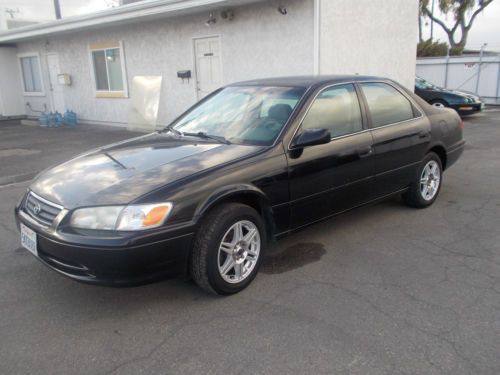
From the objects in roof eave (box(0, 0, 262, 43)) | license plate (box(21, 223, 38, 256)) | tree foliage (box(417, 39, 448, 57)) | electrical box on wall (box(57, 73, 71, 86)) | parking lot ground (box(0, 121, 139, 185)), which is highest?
roof eave (box(0, 0, 262, 43))

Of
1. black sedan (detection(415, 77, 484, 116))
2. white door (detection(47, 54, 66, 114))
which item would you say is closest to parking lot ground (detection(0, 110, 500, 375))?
black sedan (detection(415, 77, 484, 116))

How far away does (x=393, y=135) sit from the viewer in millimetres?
4559

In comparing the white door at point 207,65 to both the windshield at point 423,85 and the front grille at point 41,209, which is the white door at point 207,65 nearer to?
the windshield at point 423,85

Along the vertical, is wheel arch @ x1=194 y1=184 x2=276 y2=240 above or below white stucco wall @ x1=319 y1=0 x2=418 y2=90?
below

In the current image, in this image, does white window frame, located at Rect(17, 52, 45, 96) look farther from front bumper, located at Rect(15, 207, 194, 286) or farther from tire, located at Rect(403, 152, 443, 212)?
front bumper, located at Rect(15, 207, 194, 286)

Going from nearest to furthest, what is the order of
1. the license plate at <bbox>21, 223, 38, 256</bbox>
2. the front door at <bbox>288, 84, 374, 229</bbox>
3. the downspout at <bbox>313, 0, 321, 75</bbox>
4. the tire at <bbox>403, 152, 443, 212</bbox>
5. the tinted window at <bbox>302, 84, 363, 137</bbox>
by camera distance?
the license plate at <bbox>21, 223, 38, 256</bbox> < the front door at <bbox>288, 84, 374, 229</bbox> < the tinted window at <bbox>302, 84, 363, 137</bbox> < the tire at <bbox>403, 152, 443, 212</bbox> < the downspout at <bbox>313, 0, 321, 75</bbox>

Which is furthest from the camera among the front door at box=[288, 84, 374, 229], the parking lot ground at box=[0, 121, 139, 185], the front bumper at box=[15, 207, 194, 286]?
the parking lot ground at box=[0, 121, 139, 185]

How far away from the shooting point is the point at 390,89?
4.83 meters

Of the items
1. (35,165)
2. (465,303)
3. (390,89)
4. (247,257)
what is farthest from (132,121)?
(465,303)

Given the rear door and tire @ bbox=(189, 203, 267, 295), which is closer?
tire @ bbox=(189, 203, 267, 295)

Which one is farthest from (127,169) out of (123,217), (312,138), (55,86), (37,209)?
(55,86)

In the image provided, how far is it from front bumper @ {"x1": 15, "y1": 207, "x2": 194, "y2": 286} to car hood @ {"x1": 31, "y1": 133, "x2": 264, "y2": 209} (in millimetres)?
252

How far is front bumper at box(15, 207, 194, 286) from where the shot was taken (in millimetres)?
2752

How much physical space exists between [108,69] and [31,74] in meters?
5.39
